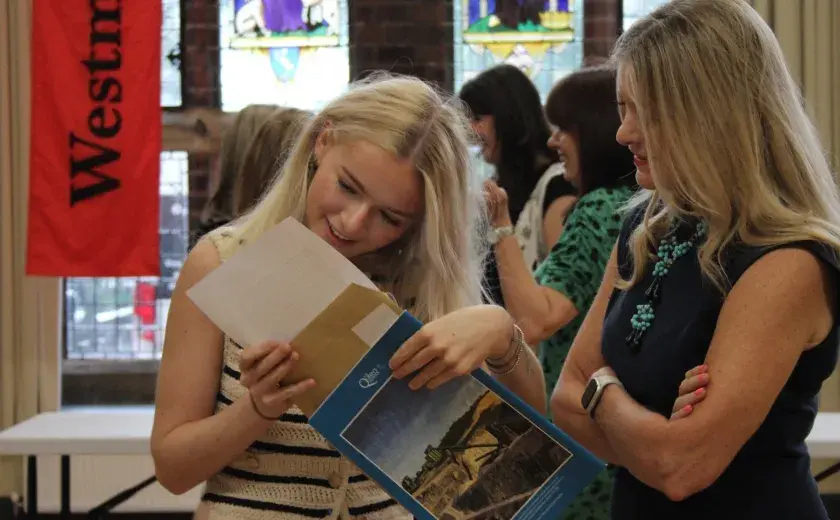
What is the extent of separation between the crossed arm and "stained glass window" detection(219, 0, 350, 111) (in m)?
3.30

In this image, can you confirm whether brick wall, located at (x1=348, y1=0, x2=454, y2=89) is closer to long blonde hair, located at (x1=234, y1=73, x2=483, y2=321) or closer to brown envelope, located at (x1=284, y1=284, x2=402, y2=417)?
long blonde hair, located at (x1=234, y1=73, x2=483, y2=321)

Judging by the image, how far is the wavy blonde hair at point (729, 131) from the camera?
4.38 feet

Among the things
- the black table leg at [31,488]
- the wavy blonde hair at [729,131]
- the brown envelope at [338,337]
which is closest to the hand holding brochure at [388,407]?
the brown envelope at [338,337]

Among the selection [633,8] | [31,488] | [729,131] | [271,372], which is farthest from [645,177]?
[633,8]

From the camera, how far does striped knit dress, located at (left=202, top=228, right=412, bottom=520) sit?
1.34m

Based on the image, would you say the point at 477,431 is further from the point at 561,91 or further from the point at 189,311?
the point at 561,91

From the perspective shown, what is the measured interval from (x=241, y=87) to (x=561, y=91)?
2351 millimetres

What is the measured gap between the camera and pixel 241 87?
4.42m

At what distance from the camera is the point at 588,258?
7.32 feet

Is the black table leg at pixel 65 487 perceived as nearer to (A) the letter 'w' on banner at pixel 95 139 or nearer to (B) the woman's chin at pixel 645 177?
(A) the letter 'w' on banner at pixel 95 139

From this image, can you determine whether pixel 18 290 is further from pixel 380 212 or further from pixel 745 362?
pixel 745 362

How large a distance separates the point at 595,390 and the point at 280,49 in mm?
3307

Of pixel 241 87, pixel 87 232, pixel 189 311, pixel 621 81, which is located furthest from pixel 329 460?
pixel 241 87

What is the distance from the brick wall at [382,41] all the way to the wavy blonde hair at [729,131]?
3026mm
